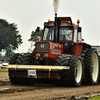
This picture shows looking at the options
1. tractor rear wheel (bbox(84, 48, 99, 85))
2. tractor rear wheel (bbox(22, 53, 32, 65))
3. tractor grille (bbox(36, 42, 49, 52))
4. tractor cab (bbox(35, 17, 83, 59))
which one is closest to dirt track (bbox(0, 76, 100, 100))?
tractor rear wheel (bbox(22, 53, 32, 65))

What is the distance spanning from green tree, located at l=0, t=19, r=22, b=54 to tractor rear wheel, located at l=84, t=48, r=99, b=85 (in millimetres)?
51307

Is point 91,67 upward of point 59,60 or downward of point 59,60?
downward

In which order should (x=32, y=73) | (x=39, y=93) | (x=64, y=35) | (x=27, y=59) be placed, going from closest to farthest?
(x=39, y=93) → (x=32, y=73) → (x=27, y=59) → (x=64, y=35)

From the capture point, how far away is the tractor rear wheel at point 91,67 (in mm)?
12750

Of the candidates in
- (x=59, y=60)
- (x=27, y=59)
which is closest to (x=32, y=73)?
(x=27, y=59)

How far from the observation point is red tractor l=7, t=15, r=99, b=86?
11039 millimetres

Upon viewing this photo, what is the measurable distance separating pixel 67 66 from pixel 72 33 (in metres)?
2.57

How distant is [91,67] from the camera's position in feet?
42.2

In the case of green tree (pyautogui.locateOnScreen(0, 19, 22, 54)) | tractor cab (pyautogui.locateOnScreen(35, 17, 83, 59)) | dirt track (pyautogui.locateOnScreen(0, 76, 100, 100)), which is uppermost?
green tree (pyautogui.locateOnScreen(0, 19, 22, 54))

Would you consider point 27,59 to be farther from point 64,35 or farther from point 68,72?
point 64,35

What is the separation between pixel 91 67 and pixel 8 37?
54.0 m

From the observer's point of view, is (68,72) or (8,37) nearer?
(68,72)

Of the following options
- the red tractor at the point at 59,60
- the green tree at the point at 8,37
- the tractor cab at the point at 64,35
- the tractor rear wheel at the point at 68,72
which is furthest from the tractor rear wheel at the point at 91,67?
the green tree at the point at 8,37

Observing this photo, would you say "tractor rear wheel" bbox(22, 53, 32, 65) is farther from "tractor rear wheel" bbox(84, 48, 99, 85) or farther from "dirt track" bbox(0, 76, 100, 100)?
"tractor rear wheel" bbox(84, 48, 99, 85)
